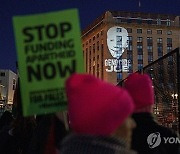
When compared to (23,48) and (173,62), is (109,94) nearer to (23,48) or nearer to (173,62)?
(23,48)

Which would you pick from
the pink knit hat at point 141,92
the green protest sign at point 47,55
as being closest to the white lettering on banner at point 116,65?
the pink knit hat at point 141,92

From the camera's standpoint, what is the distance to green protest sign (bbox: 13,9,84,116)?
3264 millimetres

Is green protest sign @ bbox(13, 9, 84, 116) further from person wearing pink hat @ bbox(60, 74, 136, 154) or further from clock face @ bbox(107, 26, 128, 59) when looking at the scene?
clock face @ bbox(107, 26, 128, 59)

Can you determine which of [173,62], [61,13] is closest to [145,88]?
[61,13]

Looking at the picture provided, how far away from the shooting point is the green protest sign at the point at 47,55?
10.7 ft

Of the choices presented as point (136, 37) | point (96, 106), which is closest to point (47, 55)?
point (96, 106)

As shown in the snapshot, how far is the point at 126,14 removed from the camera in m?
129

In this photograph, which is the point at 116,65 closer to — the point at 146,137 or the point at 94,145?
the point at 146,137

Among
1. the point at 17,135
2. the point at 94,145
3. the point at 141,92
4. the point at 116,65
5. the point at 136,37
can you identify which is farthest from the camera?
the point at 136,37

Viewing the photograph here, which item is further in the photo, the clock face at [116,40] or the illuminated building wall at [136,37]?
the illuminated building wall at [136,37]

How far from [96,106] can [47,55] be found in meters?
0.83

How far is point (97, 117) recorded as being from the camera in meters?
2.64

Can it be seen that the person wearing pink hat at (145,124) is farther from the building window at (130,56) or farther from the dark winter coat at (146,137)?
the building window at (130,56)

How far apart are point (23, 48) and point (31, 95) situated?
0.33 meters
